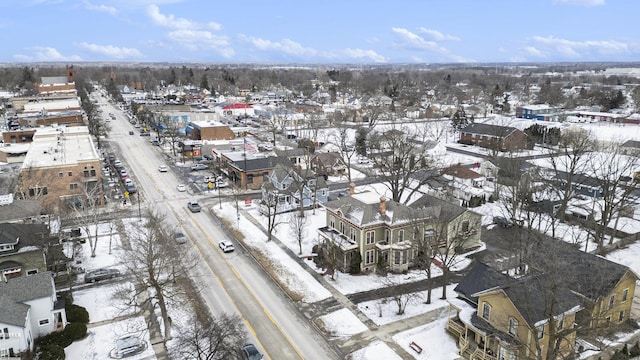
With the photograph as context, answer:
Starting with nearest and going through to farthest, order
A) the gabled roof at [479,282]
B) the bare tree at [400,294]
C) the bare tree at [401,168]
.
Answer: the gabled roof at [479,282]
the bare tree at [400,294]
the bare tree at [401,168]

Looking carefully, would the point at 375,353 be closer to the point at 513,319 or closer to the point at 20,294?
the point at 513,319

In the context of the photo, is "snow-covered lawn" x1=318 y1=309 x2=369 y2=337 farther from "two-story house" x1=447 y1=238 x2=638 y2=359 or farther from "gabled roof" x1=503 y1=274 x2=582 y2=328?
"gabled roof" x1=503 y1=274 x2=582 y2=328

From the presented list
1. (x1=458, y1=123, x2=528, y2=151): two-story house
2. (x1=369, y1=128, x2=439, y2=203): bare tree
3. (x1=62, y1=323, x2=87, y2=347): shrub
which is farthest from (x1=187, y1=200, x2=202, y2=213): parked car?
(x1=458, y1=123, x2=528, y2=151): two-story house

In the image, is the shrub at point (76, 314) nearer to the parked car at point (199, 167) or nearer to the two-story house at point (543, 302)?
the two-story house at point (543, 302)

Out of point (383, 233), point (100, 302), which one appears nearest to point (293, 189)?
point (383, 233)

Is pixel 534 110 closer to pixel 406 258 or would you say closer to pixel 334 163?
pixel 334 163

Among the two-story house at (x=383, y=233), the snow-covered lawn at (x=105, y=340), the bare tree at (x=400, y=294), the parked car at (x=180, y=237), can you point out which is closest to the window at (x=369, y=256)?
the two-story house at (x=383, y=233)
